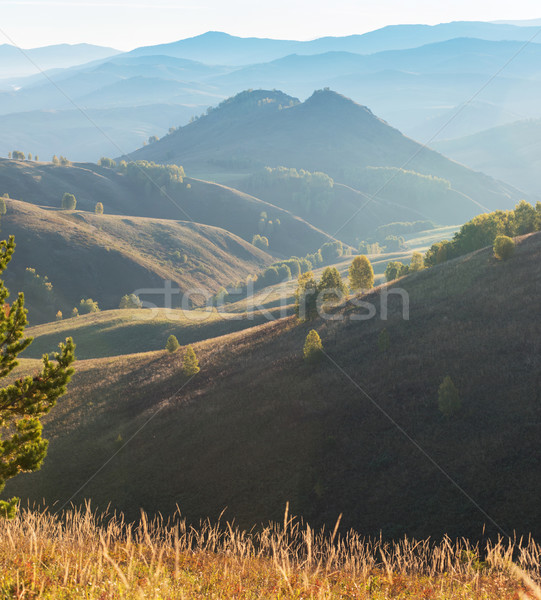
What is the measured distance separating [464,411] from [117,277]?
165535 millimetres

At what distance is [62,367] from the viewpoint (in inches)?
583

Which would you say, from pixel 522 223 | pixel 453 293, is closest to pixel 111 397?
pixel 453 293

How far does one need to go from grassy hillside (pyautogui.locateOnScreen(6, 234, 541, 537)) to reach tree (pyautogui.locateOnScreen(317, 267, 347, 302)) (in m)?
4.49

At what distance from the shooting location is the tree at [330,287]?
5412 cm

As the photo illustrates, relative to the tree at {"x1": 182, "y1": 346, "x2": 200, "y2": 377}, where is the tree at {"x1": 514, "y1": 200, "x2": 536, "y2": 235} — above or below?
above

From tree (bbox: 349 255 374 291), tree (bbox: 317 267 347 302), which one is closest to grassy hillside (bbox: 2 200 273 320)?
tree (bbox: 349 255 374 291)

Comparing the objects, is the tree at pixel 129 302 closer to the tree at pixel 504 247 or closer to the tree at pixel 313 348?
the tree at pixel 313 348

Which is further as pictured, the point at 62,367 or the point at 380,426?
the point at 380,426

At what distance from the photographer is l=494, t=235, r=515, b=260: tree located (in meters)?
47.6

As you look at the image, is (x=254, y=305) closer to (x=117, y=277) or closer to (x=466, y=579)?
(x=117, y=277)

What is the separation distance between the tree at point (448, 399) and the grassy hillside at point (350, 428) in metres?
0.58

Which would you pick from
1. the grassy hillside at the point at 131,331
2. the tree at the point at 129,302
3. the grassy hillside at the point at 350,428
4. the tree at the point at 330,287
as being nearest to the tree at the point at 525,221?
the grassy hillside at the point at 350,428

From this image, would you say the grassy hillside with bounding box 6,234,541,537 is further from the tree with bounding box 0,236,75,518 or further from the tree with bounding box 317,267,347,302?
the tree with bounding box 0,236,75,518

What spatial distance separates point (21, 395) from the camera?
47.0ft
